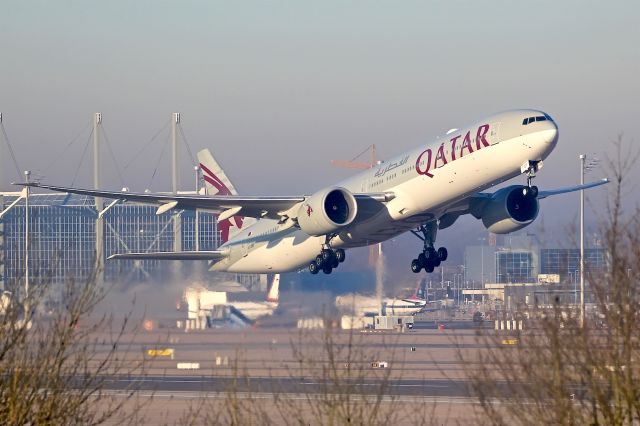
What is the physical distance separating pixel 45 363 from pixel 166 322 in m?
31.2

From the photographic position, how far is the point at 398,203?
43.2 meters

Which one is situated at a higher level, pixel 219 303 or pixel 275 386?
pixel 219 303

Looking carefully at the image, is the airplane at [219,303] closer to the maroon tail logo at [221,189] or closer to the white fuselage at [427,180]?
the white fuselage at [427,180]

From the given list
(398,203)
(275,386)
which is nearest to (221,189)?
(398,203)

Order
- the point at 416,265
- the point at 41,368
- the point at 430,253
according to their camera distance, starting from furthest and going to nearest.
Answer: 1. the point at 416,265
2. the point at 430,253
3. the point at 41,368

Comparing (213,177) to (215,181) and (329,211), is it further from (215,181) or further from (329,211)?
(329,211)

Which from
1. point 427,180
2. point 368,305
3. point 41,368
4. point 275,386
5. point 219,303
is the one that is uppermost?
point 427,180

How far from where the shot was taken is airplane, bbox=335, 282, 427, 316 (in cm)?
3728

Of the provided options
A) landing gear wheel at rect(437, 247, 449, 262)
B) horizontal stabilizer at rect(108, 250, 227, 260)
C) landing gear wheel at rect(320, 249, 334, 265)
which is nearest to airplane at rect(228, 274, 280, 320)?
horizontal stabilizer at rect(108, 250, 227, 260)

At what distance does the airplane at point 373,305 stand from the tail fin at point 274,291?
126 inches

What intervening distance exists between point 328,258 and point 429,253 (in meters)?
4.86

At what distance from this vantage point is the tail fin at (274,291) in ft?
165

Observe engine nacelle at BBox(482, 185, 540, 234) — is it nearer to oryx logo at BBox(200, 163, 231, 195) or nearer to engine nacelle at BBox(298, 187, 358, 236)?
engine nacelle at BBox(298, 187, 358, 236)

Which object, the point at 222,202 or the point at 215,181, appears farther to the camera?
the point at 215,181
